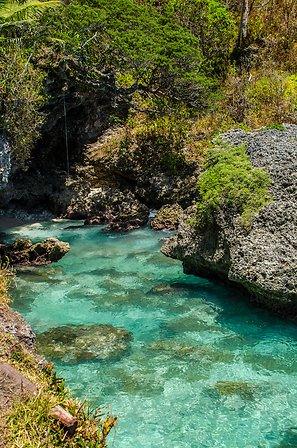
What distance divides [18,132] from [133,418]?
36.2 ft

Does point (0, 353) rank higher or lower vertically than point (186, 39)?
lower

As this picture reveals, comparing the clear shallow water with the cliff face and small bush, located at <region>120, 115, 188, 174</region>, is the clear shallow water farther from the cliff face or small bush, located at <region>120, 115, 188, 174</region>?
small bush, located at <region>120, 115, 188, 174</region>

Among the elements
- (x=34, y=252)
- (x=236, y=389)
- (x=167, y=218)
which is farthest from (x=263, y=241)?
(x=167, y=218)

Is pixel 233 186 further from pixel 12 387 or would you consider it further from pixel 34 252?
pixel 12 387

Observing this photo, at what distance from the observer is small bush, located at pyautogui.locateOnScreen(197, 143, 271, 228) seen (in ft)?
35.8

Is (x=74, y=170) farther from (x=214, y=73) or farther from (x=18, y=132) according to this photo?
(x=214, y=73)

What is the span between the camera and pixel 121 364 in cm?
902

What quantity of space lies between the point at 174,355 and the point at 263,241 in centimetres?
304

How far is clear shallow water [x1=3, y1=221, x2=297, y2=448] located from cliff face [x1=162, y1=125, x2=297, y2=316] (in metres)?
0.80

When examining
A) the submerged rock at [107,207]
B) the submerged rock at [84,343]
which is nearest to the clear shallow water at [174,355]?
the submerged rock at [84,343]

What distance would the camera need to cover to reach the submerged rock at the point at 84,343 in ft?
30.4

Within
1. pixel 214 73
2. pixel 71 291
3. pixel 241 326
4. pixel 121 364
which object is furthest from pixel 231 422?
pixel 214 73

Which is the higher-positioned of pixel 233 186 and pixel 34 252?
pixel 233 186

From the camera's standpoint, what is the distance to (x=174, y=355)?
366 inches
